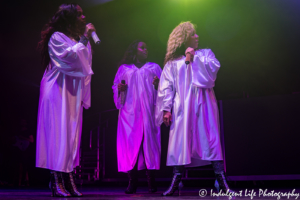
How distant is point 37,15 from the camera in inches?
208

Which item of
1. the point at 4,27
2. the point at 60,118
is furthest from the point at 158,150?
the point at 4,27

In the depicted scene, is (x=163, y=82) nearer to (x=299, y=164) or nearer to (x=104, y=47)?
(x=299, y=164)

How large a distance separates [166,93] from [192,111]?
12.2 inches

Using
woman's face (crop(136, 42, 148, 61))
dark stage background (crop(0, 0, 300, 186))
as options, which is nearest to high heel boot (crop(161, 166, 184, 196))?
woman's face (crop(136, 42, 148, 61))

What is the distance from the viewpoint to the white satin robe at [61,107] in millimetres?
2279

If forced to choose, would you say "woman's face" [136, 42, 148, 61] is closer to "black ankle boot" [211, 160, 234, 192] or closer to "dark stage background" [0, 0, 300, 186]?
"black ankle boot" [211, 160, 234, 192]

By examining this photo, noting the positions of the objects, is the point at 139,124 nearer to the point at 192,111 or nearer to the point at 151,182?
the point at 151,182

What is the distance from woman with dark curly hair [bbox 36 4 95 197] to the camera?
7.46 ft

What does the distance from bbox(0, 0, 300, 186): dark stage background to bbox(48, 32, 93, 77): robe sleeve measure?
2966 mm

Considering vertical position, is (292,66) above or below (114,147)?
above

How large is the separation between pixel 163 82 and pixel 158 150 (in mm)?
845

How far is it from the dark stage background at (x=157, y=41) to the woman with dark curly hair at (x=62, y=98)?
2.82 metres

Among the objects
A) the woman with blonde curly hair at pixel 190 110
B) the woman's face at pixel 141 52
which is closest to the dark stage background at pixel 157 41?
A: the woman's face at pixel 141 52

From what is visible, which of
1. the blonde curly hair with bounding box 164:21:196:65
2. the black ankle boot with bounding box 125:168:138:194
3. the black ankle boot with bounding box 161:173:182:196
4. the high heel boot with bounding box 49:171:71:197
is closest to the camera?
the high heel boot with bounding box 49:171:71:197
